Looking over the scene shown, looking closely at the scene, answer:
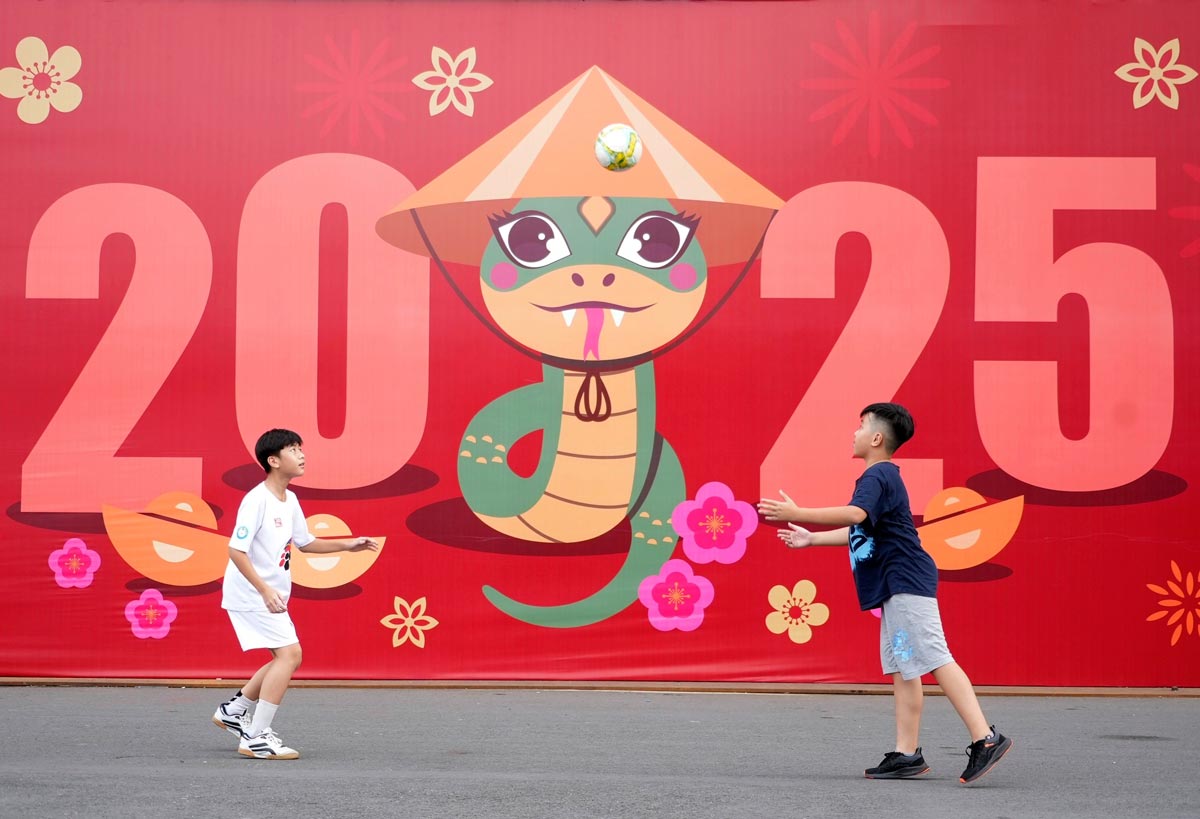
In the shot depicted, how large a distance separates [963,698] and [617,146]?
15.6ft

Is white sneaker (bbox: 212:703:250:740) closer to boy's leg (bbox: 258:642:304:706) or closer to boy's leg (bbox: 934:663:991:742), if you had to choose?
boy's leg (bbox: 258:642:304:706)

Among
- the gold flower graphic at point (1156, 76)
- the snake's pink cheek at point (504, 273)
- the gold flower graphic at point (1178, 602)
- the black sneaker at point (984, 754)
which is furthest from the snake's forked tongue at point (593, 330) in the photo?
the black sneaker at point (984, 754)

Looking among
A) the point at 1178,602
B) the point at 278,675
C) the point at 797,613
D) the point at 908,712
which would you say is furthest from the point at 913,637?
the point at 1178,602

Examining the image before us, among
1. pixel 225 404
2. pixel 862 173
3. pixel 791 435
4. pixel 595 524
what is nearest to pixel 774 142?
pixel 862 173

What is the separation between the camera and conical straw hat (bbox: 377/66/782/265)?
9477 millimetres

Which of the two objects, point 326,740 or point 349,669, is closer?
point 326,740

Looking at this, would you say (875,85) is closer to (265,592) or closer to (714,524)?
(714,524)

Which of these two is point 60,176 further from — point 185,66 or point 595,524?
point 595,524

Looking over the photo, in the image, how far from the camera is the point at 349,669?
367 inches

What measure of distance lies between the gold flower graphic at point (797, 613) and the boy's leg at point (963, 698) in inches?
125

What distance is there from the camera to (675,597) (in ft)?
30.7

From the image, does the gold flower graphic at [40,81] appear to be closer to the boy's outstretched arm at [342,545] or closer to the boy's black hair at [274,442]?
the boy's black hair at [274,442]

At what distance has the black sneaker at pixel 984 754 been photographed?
5.93 meters

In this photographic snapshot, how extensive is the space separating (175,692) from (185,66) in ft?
14.3
